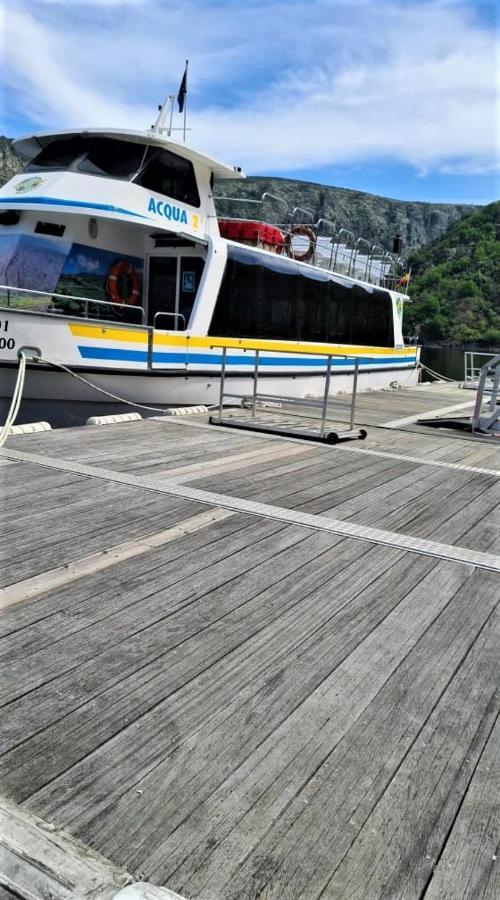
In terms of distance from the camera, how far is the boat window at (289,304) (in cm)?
1008

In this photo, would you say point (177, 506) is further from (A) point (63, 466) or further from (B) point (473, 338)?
(B) point (473, 338)

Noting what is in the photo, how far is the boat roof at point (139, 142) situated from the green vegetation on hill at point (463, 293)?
74.3m

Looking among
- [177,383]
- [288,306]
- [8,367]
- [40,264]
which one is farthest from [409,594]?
[288,306]

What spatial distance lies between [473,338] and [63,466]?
3542 inches

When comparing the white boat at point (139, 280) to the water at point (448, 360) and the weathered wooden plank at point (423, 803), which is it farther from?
the weathered wooden plank at point (423, 803)

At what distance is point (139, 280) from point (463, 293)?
91.8 m

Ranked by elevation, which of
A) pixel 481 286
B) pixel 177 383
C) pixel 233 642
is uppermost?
pixel 481 286

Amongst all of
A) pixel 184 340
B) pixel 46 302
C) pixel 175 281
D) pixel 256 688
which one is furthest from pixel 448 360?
pixel 256 688

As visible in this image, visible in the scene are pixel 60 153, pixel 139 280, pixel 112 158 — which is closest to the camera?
pixel 112 158

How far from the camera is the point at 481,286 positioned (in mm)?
94375

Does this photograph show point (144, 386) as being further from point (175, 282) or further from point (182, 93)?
point (182, 93)

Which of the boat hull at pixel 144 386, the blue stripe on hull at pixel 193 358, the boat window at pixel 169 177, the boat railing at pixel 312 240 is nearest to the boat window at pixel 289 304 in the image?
the blue stripe on hull at pixel 193 358

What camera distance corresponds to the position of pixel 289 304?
11.5 m

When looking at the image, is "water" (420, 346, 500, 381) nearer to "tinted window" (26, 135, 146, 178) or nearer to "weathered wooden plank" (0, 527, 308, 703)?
"tinted window" (26, 135, 146, 178)
